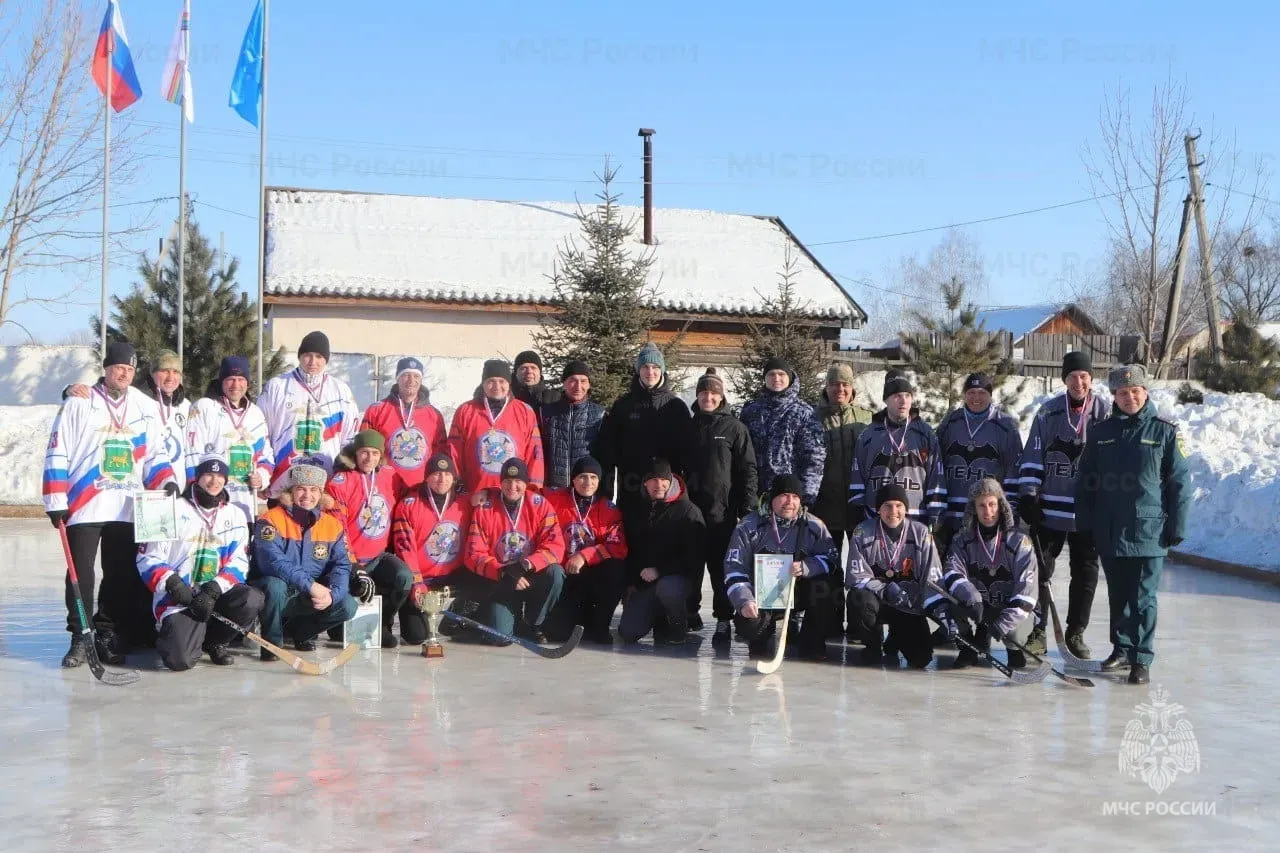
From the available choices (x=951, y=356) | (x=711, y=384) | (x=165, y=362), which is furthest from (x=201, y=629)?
(x=951, y=356)

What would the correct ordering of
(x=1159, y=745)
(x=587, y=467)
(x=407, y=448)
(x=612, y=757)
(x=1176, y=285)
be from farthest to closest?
(x=1176, y=285) → (x=407, y=448) → (x=587, y=467) → (x=1159, y=745) → (x=612, y=757)

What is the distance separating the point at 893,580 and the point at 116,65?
15.0 meters

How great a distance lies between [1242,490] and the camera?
13031 millimetres

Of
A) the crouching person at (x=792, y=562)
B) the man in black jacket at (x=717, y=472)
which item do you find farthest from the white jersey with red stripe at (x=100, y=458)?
the crouching person at (x=792, y=562)

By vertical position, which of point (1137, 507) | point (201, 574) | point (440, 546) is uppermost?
point (1137, 507)

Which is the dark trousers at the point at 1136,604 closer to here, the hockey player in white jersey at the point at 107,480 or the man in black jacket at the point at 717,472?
the man in black jacket at the point at 717,472

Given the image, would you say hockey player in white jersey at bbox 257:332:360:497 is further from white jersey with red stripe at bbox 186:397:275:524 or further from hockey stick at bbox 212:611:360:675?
hockey stick at bbox 212:611:360:675

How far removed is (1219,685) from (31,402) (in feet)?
75.8

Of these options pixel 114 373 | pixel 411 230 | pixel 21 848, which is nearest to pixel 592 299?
pixel 114 373

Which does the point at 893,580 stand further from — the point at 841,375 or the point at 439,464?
the point at 439,464

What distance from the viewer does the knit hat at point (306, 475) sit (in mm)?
7523

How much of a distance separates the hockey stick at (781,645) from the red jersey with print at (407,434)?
248 centimetres

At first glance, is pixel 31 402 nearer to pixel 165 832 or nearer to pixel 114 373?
pixel 114 373

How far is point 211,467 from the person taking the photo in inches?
289
